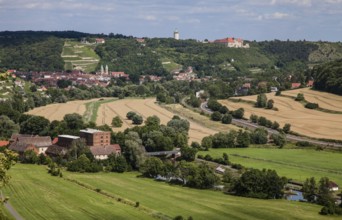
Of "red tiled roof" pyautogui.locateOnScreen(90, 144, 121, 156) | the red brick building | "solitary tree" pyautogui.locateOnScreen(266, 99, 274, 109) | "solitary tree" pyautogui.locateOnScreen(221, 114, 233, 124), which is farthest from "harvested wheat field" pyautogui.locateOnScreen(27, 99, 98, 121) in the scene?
"solitary tree" pyautogui.locateOnScreen(266, 99, 274, 109)

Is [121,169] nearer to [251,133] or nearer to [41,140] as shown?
[41,140]

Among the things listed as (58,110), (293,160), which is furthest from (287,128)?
(58,110)

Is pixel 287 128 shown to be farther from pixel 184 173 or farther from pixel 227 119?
pixel 184 173

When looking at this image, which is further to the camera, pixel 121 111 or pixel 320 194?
pixel 121 111

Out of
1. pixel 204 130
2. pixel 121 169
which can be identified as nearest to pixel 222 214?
pixel 121 169

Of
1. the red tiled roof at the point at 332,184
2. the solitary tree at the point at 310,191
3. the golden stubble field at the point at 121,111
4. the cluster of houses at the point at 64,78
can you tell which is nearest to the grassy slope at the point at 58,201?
the solitary tree at the point at 310,191

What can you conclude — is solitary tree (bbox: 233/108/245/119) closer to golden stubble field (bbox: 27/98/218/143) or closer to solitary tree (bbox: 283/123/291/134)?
golden stubble field (bbox: 27/98/218/143)
